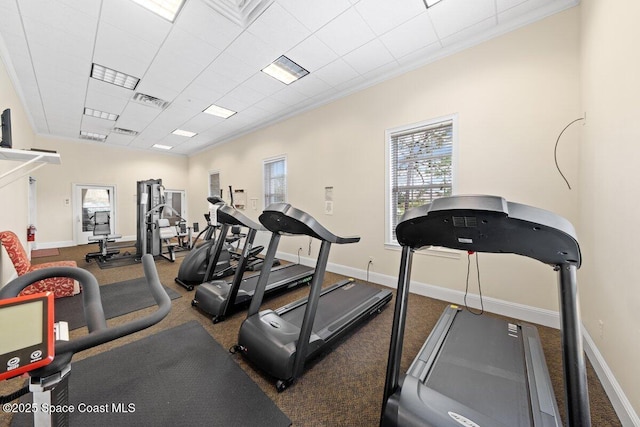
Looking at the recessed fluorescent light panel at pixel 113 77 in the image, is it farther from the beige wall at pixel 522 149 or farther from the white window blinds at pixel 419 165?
the white window blinds at pixel 419 165

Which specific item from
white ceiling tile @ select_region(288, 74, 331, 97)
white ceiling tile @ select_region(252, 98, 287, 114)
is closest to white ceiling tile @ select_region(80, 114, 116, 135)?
white ceiling tile @ select_region(252, 98, 287, 114)

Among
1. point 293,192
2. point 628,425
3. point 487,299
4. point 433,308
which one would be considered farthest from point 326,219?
point 628,425

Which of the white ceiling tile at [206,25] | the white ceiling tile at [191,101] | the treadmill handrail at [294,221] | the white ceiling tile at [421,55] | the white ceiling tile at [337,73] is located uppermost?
the white ceiling tile at [191,101]

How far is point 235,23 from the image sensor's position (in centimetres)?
275

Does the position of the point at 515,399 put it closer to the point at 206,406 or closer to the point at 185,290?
the point at 206,406

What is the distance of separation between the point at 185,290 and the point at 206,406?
239 cm

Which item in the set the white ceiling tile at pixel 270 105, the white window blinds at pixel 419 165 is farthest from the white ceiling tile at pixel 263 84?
the white window blinds at pixel 419 165

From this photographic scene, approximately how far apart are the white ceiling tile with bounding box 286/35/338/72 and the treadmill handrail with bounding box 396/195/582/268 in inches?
115

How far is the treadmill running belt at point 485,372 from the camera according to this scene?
55.3 inches

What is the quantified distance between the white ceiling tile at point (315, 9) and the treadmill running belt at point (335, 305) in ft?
10.4

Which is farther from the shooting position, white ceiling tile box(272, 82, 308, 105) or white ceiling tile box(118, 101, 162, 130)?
white ceiling tile box(118, 101, 162, 130)

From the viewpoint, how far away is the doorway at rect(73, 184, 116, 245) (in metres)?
7.25

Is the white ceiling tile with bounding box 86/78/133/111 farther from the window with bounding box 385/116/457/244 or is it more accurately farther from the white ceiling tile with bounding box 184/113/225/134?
the window with bounding box 385/116/457/244

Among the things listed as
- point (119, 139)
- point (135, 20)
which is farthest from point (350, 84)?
point (119, 139)
